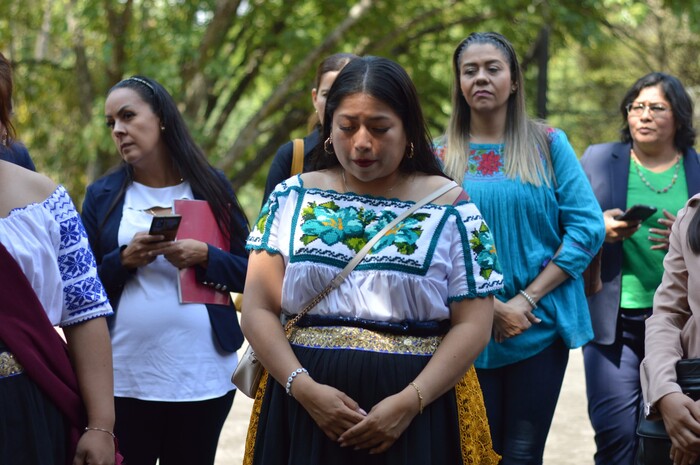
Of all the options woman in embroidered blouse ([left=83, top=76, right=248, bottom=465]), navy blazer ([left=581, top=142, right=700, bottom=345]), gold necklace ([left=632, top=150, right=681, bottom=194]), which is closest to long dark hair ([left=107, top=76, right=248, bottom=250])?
woman in embroidered blouse ([left=83, top=76, right=248, bottom=465])

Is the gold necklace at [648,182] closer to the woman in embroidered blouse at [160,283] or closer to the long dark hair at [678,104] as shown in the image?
the long dark hair at [678,104]

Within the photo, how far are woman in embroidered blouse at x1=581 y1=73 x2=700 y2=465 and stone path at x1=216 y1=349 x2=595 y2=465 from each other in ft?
8.01

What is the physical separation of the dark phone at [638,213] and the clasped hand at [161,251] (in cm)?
212

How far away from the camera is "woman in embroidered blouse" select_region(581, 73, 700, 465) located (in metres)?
5.34

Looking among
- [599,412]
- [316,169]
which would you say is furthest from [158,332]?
[599,412]

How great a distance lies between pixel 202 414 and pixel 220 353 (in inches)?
10.9

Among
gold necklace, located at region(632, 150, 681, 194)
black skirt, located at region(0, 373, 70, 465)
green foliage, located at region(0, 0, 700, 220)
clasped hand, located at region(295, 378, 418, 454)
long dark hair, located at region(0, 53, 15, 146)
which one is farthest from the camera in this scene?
green foliage, located at region(0, 0, 700, 220)

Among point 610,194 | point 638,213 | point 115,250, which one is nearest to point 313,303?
point 115,250

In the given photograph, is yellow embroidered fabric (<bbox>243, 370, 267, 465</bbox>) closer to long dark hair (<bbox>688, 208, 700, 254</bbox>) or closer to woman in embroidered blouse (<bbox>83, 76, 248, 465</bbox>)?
woman in embroidered blouse (<bbox>83, 76, 248, 465</bbox>)

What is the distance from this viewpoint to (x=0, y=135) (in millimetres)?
3082

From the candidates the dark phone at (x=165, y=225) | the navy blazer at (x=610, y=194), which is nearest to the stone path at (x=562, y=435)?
the navy blazer at (x=610, y=194)

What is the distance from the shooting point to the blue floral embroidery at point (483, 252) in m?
3.41

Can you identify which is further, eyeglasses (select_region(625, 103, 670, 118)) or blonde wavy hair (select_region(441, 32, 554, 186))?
eyeglasses (select_region(625, 103, 670, 118))

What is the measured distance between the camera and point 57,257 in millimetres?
3123
